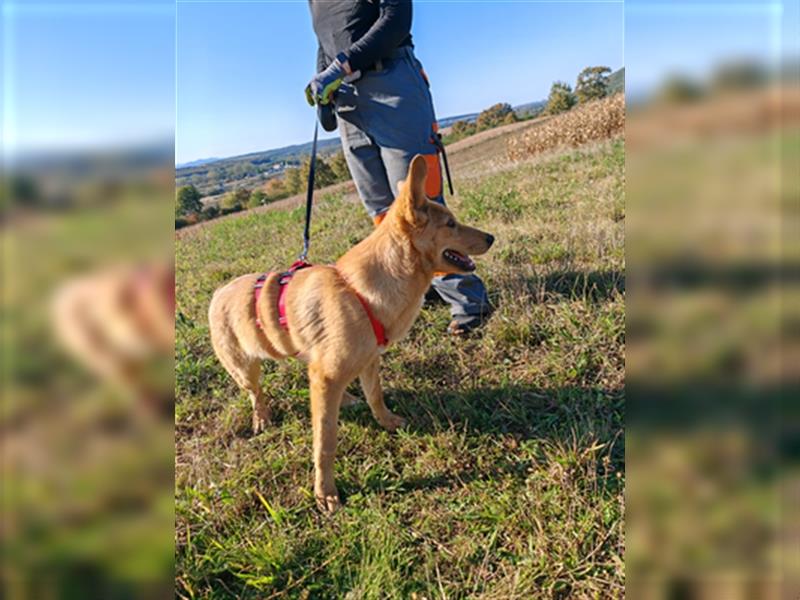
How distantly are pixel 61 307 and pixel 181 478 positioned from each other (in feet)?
8.67

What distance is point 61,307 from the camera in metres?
0.62

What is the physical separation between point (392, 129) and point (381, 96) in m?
0.28

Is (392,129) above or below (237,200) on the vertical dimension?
below

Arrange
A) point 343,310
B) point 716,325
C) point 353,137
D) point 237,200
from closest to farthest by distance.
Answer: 1. point 716,325
2. point 343,310
3. point 353,137
4. point 237,200

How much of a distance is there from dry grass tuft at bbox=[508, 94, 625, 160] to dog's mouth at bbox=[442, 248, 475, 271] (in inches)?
584

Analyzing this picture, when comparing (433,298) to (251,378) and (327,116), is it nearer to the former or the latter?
(327,116)

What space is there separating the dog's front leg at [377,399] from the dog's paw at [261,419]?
83 cm

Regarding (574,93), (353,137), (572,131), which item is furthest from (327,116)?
(574,93)

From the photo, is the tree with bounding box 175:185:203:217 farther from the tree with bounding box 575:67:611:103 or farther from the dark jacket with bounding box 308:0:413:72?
the tree with bounding box 575:67:611:103

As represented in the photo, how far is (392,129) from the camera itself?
155 inches

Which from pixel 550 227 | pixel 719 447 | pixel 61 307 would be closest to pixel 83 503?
pixel 61 307

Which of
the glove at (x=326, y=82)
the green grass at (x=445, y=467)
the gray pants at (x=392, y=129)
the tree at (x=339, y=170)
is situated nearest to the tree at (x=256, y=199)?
the tree at (x=339, y=170)

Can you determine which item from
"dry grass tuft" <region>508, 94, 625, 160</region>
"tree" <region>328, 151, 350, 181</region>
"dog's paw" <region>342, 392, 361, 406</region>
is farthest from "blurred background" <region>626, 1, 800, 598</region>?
"tree" <region>328, 151, 350, 181</region>

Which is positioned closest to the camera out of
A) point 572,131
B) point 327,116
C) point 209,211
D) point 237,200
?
point 327,116
